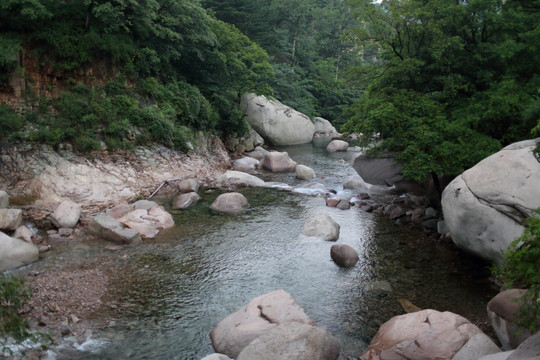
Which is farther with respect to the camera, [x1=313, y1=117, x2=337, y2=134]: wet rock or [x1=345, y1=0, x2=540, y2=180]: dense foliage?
[x1=313, y1=117, x2=337, y2=134]: wet rock

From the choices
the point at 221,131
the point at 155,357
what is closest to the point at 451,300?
the point at 155,357

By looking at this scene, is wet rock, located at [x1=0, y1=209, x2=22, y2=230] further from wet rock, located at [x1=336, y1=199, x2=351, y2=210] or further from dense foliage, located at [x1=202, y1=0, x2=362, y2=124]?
dense foliage, located at [x1=202, y1=0, x2=362, y2=124]

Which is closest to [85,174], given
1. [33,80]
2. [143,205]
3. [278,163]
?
[143,205]

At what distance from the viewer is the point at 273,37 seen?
3941 centimetres

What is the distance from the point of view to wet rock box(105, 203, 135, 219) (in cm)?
1287

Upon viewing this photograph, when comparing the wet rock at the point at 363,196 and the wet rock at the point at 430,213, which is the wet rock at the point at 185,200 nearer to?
the wet rock at the point at 363,196

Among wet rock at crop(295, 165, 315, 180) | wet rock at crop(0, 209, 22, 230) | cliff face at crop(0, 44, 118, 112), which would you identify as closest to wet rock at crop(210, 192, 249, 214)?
wet rock at crop(295, 165, 315, 180)

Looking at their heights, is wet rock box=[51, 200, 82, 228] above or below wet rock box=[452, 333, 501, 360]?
below

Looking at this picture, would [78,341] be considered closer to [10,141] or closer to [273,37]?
[10,141]

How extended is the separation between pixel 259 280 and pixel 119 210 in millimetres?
6249

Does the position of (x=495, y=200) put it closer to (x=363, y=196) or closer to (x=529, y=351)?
(x=529, y=351)

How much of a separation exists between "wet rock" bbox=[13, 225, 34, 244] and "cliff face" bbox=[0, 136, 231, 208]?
1977 mm

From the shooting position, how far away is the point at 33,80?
Result: 14.6 m

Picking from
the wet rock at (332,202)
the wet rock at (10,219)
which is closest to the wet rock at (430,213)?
the wet rock at (332,202)
